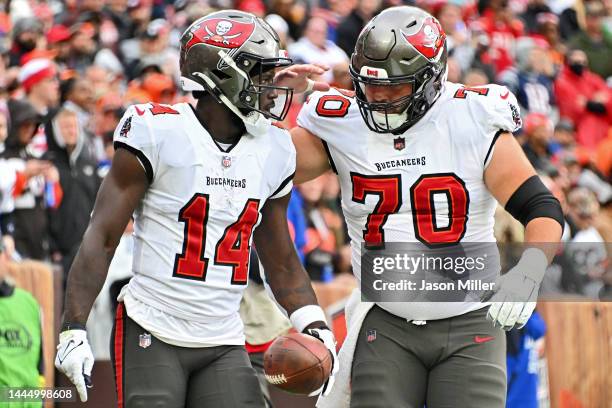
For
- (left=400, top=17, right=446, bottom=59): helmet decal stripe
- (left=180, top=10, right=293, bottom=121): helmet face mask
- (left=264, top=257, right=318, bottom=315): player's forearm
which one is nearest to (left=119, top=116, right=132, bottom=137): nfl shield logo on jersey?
(left=180, top=10, right=293, bottom=121): helmet face mask

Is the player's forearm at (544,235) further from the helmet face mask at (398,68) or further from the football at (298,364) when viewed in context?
the football at (298,364)

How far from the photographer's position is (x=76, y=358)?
4.34 meters

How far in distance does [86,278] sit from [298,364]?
32.2 inches

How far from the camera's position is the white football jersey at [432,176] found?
4.85 m

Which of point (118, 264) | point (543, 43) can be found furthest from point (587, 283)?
point (543, 43)

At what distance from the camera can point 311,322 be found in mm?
4828

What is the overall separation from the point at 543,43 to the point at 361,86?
379 inches

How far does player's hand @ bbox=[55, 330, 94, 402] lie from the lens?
171 inches

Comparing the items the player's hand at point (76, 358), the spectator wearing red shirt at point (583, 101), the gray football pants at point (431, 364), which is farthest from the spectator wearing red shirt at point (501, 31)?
the player's hand at point (76, 358)

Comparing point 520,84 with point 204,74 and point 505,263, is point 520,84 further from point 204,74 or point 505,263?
point 204,74

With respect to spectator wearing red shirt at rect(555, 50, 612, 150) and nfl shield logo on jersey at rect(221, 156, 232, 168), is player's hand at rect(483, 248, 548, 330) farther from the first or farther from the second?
spectator wearing red shirt at rect(555, 50, 612, 150)

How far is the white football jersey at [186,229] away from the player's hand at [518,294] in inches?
37.0

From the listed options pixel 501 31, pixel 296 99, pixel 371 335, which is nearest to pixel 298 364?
pixel 371 335

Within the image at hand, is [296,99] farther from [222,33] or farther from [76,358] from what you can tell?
[76,358]
